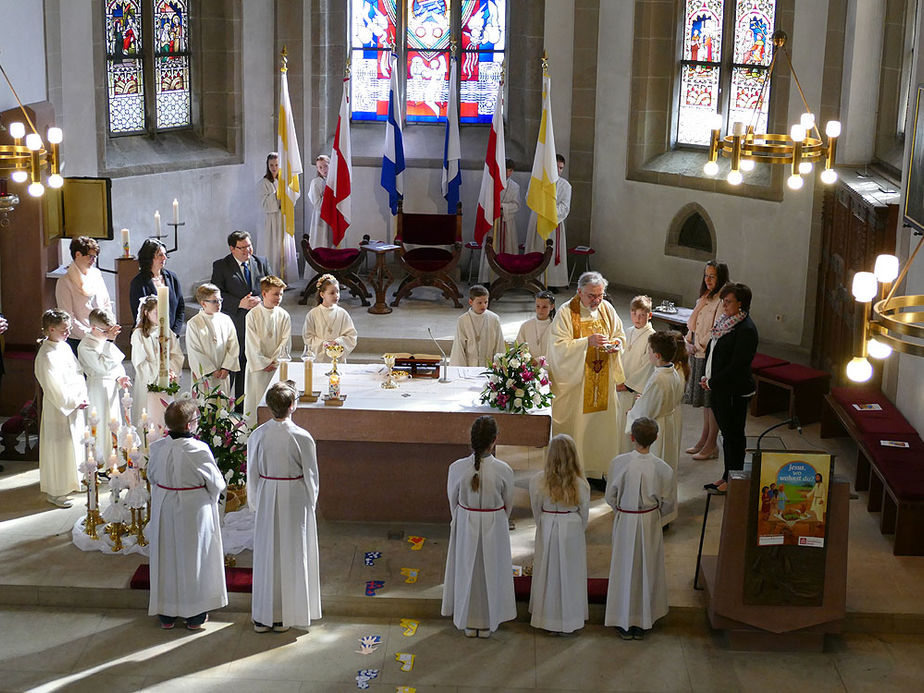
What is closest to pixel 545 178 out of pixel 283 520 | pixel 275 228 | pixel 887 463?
pixel 275 228

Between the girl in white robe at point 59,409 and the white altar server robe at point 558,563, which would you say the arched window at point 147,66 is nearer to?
the girl in white robe at point 59,409

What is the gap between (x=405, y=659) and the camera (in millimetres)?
7648

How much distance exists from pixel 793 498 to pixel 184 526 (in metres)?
3.80

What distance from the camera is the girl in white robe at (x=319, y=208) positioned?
15695 millimetres

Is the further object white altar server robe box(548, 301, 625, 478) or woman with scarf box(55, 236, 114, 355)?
woman with scarf box(55, 236, 114, 355)

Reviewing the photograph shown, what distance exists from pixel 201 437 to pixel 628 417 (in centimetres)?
318

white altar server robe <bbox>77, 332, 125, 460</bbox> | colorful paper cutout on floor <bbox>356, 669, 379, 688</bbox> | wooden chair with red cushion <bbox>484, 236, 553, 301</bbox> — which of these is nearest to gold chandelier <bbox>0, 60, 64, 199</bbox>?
white altar server robe <bbox>77, 332, 125, 460</bbox>

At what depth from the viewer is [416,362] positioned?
9.73 m

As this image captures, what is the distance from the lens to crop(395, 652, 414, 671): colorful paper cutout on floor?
7566 mm

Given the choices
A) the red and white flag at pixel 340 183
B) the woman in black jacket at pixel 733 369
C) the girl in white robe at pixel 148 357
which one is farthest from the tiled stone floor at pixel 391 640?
the red and white flag at pixel 340 183

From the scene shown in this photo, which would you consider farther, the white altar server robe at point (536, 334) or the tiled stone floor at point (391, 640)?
the white altar server robe at point (536, 334)

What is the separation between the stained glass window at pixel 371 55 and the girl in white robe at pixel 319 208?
1528 millimetres

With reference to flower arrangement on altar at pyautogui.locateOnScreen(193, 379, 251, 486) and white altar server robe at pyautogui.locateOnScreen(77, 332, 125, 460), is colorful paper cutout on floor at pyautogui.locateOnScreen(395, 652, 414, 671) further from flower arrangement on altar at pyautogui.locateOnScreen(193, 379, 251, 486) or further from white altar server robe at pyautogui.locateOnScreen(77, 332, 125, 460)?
white altar server robe at pyautogui.locateOnScreen(77, 332, 125, 460)

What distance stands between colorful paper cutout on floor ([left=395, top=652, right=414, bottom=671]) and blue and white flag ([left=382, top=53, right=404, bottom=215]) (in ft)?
29.9
